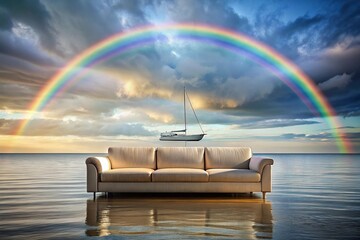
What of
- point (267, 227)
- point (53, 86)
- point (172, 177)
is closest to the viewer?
point (267, 227)

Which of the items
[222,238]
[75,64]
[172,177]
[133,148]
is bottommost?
[222,238]

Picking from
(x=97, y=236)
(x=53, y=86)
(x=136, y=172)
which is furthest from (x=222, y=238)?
(x=53, y=86)

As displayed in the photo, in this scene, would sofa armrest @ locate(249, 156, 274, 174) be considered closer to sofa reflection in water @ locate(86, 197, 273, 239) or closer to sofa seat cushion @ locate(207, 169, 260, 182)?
sofa seat cushion @ locate(207, 169, 260, 182)

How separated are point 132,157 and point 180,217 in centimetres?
318

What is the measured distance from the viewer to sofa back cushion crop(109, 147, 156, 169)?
25.4 ft

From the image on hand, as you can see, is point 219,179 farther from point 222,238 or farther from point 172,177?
point 222,238

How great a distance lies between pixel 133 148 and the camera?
7926 mm

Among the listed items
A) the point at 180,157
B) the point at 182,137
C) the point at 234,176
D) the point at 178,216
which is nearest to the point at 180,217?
the point at 178,216

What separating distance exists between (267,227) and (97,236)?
1.81m

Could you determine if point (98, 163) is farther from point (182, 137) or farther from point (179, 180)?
point (182, 137)

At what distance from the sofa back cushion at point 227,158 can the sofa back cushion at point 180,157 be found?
0.15 meters

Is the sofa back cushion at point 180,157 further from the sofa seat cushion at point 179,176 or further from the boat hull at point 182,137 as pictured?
the boat hull at point 182,137

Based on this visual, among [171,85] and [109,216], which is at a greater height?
[171,85]

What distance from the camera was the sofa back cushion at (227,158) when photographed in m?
7.72
